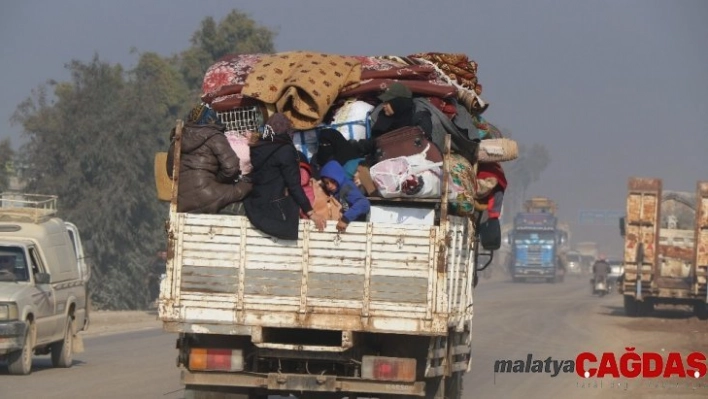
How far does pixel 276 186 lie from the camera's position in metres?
10.8

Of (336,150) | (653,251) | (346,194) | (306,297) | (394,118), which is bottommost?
(306,297)

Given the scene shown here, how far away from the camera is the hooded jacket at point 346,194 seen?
10.7 meters

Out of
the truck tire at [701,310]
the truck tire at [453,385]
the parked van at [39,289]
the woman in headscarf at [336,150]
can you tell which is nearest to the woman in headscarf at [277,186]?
the woman in headscarf at [336,150]

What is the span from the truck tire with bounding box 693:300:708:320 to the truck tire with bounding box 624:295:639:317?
2166mm

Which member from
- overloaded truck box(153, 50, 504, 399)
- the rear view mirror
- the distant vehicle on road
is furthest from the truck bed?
the distant vehicle on road

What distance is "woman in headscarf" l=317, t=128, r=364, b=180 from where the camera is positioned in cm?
1145

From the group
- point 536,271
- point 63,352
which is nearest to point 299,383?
point 63,352

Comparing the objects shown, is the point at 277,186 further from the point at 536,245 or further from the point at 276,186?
the point at 536,245

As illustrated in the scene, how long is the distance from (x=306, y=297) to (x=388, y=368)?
865mm

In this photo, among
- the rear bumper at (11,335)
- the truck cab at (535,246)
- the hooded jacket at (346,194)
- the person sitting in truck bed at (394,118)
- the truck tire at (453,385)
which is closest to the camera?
the hooded jacket at (346,194)

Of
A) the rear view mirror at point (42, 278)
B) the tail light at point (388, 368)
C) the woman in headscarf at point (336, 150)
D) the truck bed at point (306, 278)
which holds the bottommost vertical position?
the tail light at point (388, 368)

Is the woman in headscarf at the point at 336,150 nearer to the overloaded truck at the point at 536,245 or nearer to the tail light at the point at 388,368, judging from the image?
the tail light at the point at 388,368

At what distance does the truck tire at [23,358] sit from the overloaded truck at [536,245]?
199ft

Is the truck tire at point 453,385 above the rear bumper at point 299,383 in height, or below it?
below
